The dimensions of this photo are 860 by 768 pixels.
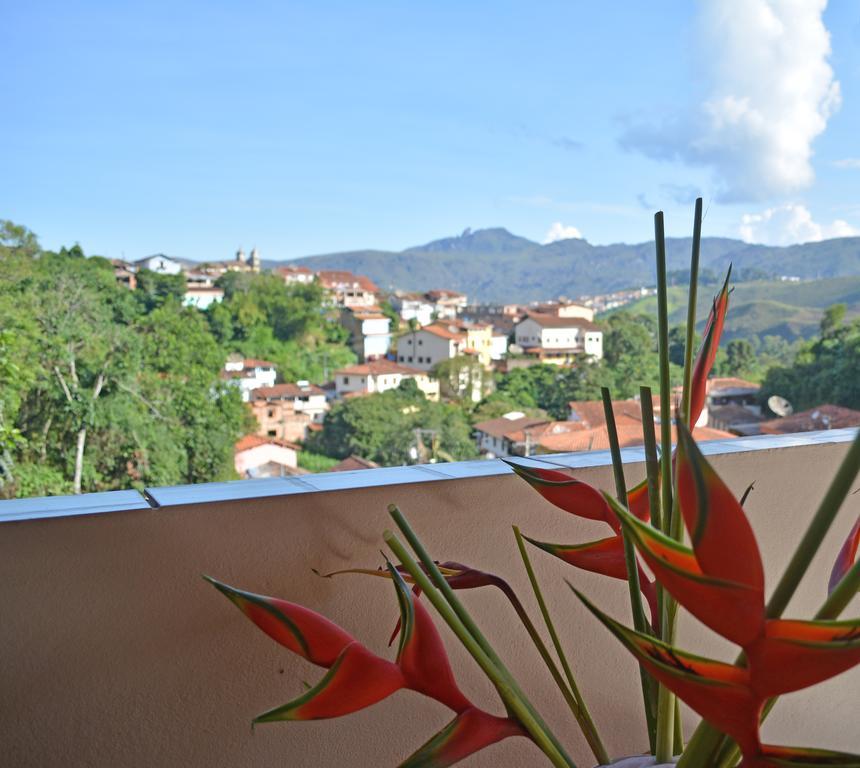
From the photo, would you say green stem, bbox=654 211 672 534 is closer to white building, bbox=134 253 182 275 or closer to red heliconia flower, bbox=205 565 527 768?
red heliconia flower, bbox=205 565 527 768

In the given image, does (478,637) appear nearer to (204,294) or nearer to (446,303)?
(204,294)

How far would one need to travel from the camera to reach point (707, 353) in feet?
2.18

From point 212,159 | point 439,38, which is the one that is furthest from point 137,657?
point 212,159

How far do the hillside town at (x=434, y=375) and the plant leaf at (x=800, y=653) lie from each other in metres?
8.54

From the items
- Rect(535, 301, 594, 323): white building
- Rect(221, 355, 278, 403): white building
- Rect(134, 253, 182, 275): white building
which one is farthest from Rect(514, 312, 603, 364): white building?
Rect(134, 253, 182, 275): white building

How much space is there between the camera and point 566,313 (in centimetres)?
2833

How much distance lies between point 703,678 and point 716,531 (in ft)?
0.25

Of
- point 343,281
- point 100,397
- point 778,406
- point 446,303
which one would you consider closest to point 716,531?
point 778,406

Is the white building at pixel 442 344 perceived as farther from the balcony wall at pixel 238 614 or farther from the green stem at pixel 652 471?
the green stem at pixel 652 471

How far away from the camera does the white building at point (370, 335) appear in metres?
28.0

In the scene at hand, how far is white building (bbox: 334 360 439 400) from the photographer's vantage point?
2178cm

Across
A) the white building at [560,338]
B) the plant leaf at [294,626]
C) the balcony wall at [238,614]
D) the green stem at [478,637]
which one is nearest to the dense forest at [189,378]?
the white building at [560,338]

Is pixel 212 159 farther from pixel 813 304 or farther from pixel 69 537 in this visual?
pixel 69 537

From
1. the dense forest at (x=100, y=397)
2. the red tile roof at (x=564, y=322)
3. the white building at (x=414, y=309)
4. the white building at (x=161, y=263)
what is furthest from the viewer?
the white building at (x=414, y=309)
